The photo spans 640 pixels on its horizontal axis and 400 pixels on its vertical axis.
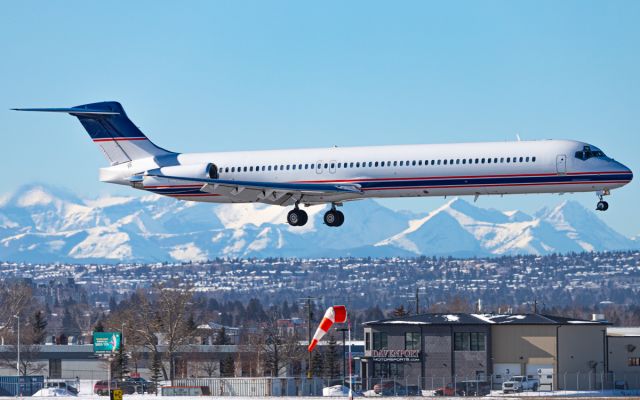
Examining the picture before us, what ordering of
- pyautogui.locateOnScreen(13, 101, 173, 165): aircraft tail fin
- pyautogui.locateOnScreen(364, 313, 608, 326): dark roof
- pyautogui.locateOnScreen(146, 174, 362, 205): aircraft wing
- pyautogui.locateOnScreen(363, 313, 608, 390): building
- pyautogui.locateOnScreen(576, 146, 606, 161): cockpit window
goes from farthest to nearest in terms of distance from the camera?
pyautogui.locateOnScreen(364, 313, 608, 326): dark roof → pyautogui.locateOnScreen(363, 313, 608, 390): building → pyautogui.locateOnScreen(13, 101, 173, 165): aircraft tail fin → pyautogui.locateOnScreen(146, 174, 362, 205): aircraft wing → pyautogui.locateOnScreen(576, 146, 606, 161): cockpit window

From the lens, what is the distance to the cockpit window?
68.5 metres

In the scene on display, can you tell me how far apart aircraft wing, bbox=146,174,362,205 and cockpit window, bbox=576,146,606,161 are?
1130cm

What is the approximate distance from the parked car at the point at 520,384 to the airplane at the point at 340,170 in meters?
14.6

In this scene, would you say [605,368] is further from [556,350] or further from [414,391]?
[414,391]

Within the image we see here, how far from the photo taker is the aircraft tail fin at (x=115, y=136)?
8206cm

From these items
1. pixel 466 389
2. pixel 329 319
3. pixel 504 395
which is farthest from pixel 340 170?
pixel 329 319

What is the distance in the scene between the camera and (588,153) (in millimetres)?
68750

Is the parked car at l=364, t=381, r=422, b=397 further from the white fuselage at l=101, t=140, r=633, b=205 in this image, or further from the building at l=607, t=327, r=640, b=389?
the building at l=607, t=327, r=640, b=389

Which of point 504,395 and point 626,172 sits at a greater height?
point 626,172

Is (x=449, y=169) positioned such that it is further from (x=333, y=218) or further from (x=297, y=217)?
(x=297, y=217)

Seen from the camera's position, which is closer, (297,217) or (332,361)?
(297,217)

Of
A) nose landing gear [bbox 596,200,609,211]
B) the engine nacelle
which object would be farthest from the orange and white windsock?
the engine nacelle

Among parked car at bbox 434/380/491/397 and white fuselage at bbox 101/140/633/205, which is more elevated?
white fuselage at bbox 101/140/633/205

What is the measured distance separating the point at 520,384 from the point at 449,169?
1899 centimetres
